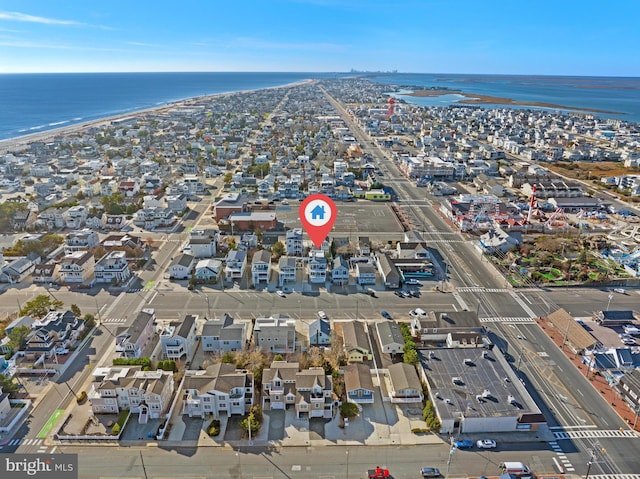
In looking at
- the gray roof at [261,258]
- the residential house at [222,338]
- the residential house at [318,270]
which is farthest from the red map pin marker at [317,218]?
the residential house at [222,338]

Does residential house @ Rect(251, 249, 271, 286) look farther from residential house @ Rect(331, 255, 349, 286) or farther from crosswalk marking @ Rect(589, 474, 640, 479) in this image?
crosswalk marking @ Rect(589, 474, 640, 479)

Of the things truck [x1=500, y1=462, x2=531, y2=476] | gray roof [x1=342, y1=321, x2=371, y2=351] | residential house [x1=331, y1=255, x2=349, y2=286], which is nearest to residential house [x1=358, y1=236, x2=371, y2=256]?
residential house [x1=331, y1=255, x2=349, y2=286]

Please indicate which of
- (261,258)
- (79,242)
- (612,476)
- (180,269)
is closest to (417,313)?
(261,258)

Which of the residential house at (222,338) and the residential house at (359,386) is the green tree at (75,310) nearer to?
the residential house at (222,338)

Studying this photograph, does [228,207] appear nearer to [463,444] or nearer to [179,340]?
[179,340]

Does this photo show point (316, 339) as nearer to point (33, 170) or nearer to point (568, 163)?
point (33, 170)

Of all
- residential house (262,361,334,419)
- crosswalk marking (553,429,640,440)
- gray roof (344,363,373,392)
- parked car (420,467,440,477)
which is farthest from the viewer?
gray roof (344,363,373,392)
